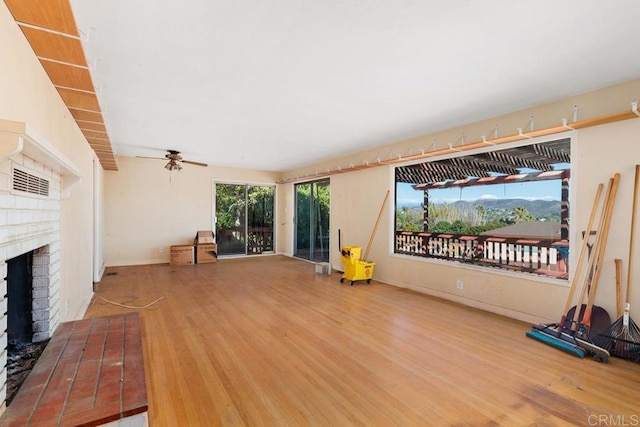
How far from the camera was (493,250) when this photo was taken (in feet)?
13.3

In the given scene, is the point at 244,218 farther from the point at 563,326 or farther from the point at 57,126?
the point at 563,326

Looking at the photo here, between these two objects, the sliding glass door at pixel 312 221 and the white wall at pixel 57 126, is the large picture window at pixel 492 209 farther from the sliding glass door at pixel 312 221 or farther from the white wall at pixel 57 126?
the white wall at pixel 57 126

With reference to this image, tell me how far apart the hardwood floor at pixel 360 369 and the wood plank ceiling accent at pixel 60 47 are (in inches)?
89.0

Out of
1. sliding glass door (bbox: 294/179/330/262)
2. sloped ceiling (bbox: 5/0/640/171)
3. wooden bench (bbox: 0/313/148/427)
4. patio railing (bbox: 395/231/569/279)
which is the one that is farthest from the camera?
sliding glass door (bbox: 294/179/330/262)

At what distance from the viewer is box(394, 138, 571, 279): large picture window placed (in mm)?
3420

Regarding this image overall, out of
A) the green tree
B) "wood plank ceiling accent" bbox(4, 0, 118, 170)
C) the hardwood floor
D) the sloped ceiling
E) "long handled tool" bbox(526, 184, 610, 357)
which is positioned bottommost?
the hardwood floor

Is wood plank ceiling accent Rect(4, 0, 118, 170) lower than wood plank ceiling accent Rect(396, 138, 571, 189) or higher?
higher

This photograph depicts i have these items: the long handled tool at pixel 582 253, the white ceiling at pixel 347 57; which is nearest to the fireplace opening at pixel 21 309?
Result: the white ceiling at pixel 347 57

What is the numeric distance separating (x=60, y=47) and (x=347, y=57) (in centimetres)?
187

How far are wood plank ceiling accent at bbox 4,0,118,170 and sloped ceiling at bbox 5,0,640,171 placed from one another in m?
0.02

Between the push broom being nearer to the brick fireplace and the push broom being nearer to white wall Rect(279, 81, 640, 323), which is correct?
white wall Rect(279, 81, 640, 323)

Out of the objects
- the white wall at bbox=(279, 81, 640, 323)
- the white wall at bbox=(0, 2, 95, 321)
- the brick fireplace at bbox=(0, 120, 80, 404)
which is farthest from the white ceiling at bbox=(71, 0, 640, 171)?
the brick fireplace at bbox=(0, 120, 80, 404)

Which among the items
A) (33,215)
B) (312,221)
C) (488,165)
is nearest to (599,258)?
(488,165)

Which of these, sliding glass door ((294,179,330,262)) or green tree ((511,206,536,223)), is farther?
sliding glass door ((294,179,330,262))
